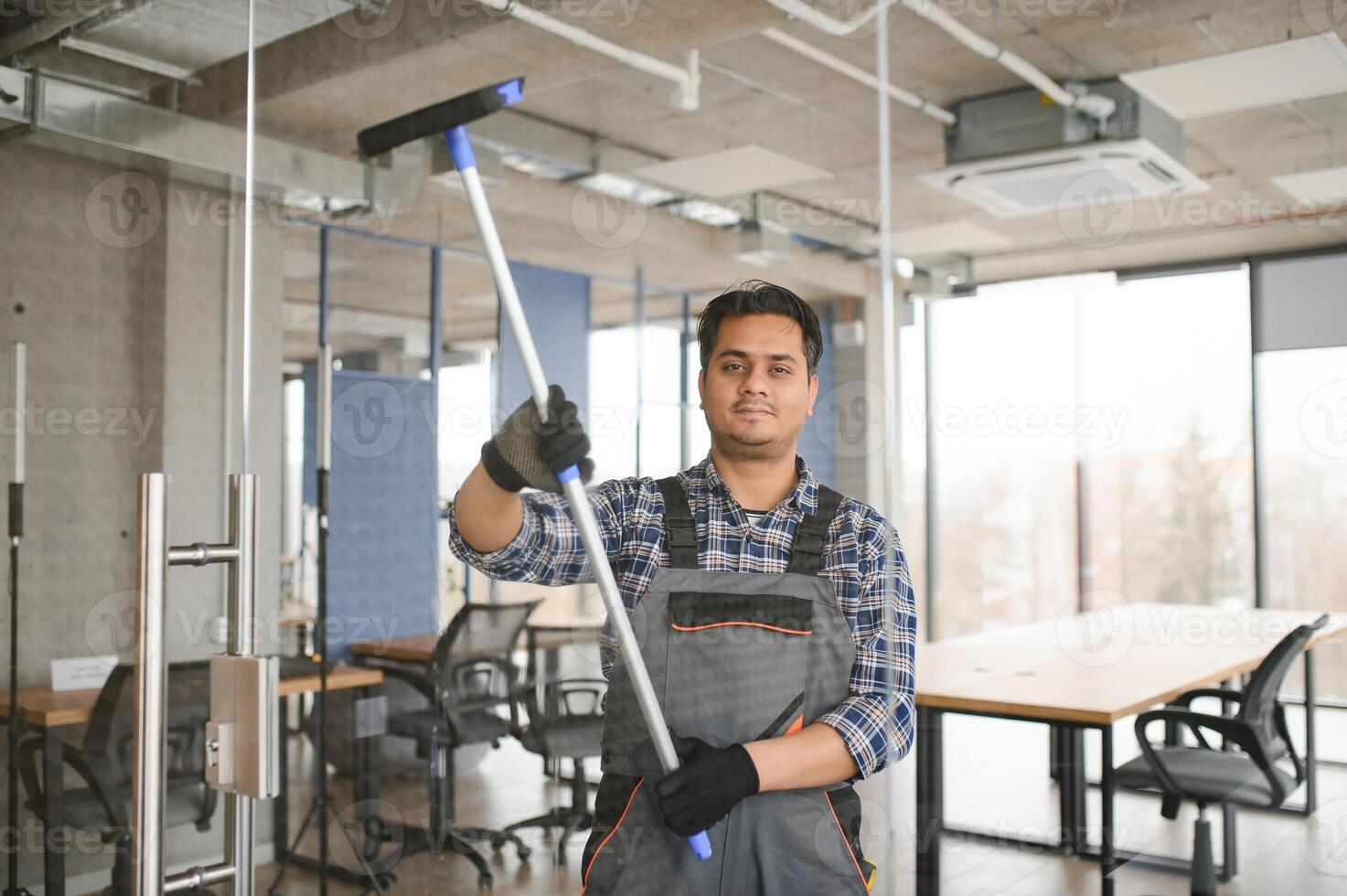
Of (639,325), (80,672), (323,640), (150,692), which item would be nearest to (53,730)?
(80,672)

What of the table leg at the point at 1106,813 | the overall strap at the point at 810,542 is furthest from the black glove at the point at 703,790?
the table leg at the point at 1106,813

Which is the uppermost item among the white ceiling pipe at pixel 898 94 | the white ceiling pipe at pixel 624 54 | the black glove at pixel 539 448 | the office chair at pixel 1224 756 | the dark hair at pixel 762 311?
the white ceiling pipe at pixel 624 54

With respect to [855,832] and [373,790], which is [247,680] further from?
[373,790]

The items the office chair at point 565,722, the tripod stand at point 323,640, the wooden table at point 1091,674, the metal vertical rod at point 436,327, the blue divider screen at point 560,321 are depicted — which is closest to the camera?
the wooden table at point 1091,674

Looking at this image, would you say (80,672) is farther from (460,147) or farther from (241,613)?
(460,147)

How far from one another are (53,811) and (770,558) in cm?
141

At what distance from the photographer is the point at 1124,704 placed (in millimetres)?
2096

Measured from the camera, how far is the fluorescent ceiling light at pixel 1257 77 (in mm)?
1693

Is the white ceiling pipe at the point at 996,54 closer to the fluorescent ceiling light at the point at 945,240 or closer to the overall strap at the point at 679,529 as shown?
the fluorescent ceiling light at the point at 945,240

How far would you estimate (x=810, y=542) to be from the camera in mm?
1479

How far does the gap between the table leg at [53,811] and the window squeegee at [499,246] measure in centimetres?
127

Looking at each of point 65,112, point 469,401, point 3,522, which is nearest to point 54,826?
point 3,522

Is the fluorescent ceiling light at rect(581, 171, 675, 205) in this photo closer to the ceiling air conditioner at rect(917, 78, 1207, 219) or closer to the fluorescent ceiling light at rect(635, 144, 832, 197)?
the fluorescent ceiling light at rect(635, 144, 832, 197)

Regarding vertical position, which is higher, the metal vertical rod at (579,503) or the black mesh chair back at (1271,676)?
the metal vertical rod at (579,503)
